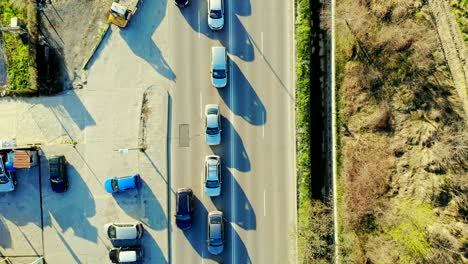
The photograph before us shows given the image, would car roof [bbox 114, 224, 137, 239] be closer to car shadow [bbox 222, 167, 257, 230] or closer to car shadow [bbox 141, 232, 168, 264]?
car shadow [bbox 141, 232, 168, 264]

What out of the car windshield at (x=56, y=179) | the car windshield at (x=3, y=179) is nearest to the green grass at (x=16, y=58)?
the car windshield at (x=3, y=179)

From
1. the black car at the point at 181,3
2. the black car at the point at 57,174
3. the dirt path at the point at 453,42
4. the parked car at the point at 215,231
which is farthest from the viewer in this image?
the dirt path at the point at 453,42

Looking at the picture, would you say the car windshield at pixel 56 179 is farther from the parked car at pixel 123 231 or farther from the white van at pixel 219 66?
the white van at pixel 219 66

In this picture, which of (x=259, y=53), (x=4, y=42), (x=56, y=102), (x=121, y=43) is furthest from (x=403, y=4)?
(x=4, y=42)

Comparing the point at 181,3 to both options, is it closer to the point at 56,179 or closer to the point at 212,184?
the point at 212,184

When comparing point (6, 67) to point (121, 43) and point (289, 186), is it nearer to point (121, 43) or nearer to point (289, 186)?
point (121, 43)

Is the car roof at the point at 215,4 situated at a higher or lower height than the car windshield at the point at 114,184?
higher

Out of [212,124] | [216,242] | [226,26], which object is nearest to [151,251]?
[216,242]
